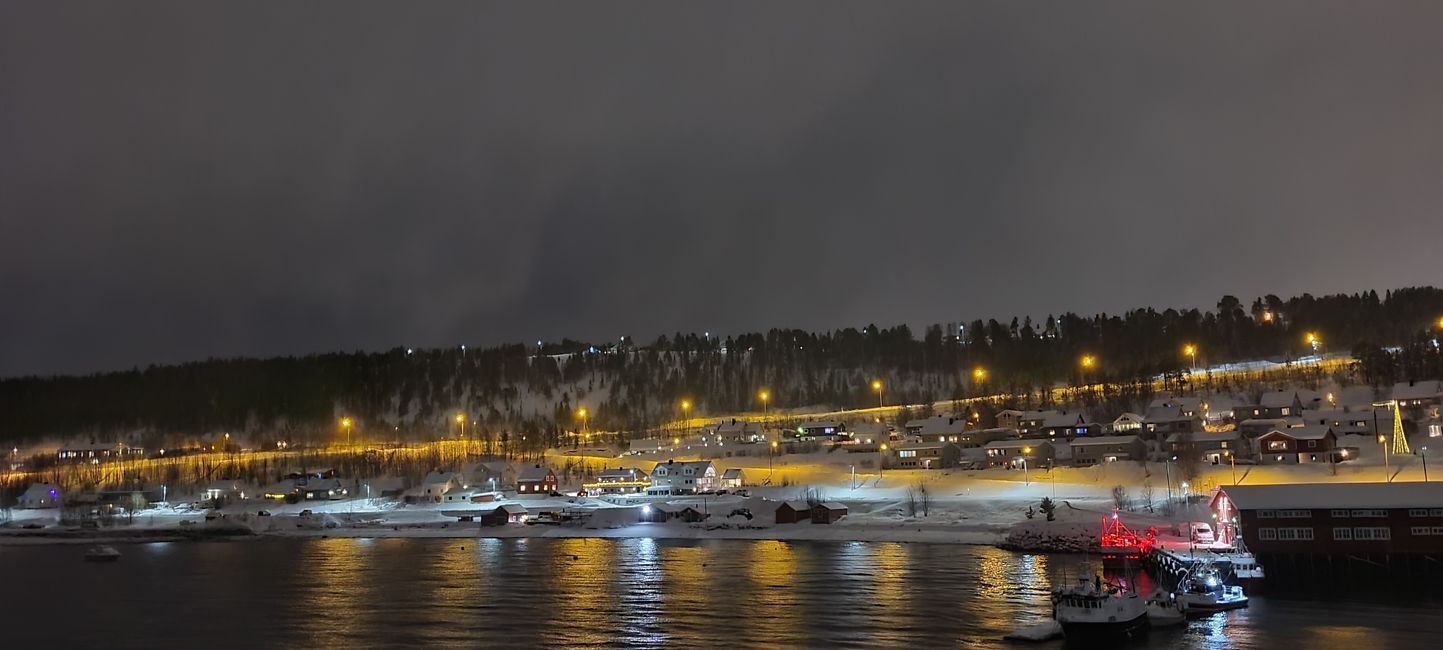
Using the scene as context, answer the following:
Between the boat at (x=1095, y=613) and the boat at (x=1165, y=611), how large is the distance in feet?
3.70

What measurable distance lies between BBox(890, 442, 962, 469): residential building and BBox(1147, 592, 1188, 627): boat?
138 ft

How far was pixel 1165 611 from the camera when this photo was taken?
94.7 feet

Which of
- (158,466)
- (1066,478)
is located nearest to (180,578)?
(1066,478)

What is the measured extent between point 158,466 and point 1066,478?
87235 millimetres

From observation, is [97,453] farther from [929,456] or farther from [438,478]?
[929,456]

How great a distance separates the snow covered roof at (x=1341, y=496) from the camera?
35031mm

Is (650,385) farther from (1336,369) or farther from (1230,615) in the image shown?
(1230,615)

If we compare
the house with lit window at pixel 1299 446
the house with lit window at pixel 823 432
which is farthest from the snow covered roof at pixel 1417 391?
the house with lit window at pixel 823 432

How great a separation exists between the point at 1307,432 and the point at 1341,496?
25.2 m

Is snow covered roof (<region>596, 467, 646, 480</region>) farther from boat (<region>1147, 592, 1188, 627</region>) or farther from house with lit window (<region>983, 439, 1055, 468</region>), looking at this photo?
boat (<region>1147, 592, 1188, 627</region>)

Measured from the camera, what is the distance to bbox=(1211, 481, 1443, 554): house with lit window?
113 feet

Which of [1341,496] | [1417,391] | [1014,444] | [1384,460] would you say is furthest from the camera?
[1014,444]

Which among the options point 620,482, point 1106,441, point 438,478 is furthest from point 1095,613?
point 438,478

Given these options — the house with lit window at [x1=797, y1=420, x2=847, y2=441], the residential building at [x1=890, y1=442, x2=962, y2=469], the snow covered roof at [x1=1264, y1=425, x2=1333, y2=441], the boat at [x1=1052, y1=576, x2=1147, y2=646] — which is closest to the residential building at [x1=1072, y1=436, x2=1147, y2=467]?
the snow covered roof at [x1=1264, y1=425, x2=1333, y2=441]
